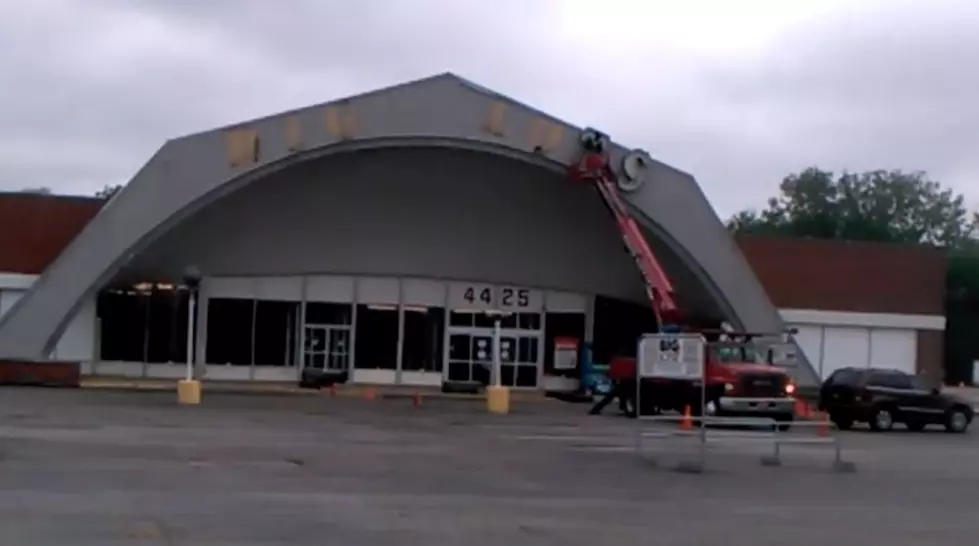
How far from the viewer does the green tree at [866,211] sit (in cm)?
12100

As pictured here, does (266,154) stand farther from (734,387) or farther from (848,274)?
(848,274)

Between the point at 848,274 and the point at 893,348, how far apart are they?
3.57m

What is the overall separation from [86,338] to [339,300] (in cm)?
957

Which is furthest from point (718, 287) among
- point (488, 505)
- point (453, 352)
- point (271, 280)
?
point (488, 505)

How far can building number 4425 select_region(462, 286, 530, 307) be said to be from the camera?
194 feet

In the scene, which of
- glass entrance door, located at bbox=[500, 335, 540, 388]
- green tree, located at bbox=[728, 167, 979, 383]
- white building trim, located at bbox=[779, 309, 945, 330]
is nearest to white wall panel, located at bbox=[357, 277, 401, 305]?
glass entrance door, located at bbox=[500, 335, 540, 388]

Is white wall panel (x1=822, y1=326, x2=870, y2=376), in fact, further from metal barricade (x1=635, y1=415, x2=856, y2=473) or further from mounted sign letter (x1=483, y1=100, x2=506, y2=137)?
metal barricade (x1=635, y1=415, x2=856, y2=473)

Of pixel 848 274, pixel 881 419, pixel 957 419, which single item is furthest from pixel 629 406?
pixel 848 274

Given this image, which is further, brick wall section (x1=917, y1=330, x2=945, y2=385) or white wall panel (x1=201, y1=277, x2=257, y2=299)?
brick wall section (x1=917, y1=330, x2=945, y2=385)

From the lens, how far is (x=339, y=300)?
5847 centimetres

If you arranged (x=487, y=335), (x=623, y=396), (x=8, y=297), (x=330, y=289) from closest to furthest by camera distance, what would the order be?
(x=623, y=396), (x=8, y=297), (x=330, y=289), (x=487, y=335)

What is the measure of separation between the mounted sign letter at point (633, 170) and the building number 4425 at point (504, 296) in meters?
9.03

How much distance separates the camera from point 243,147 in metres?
49.3

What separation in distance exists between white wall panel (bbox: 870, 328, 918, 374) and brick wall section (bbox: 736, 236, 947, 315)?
3.15 ft
